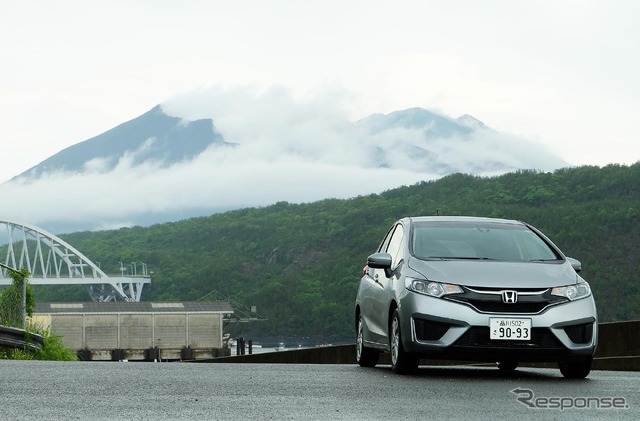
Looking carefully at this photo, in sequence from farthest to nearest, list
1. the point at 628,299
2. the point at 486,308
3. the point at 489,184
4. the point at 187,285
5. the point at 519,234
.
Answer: the point at 187,285 < the point at 489,184 < the point at 628,299 < the point at 519,234 < the point at 486,308

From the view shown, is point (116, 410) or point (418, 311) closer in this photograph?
point (116, 410)

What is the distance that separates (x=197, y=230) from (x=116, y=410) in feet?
625

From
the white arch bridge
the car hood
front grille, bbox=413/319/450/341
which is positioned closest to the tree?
the car hood

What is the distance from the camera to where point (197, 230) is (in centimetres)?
19712

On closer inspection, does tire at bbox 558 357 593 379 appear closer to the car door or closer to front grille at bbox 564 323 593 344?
front grille at bbox 564 323 593 344

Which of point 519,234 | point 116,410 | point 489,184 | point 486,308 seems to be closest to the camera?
point 116,410

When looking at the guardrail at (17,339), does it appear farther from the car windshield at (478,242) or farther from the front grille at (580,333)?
the front grille at (580,333)

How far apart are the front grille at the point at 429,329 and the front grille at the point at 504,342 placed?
0.19m

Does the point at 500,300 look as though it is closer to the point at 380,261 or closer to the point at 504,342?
the point at 504,342

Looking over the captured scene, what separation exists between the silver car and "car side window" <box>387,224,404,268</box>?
108 millimetres

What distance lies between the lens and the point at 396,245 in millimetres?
12477

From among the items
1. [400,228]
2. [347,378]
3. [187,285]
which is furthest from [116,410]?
[187,285]

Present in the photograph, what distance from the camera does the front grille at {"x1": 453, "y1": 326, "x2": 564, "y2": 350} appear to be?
10.6 metres

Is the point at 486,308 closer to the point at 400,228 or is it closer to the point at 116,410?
the point at 400,228
